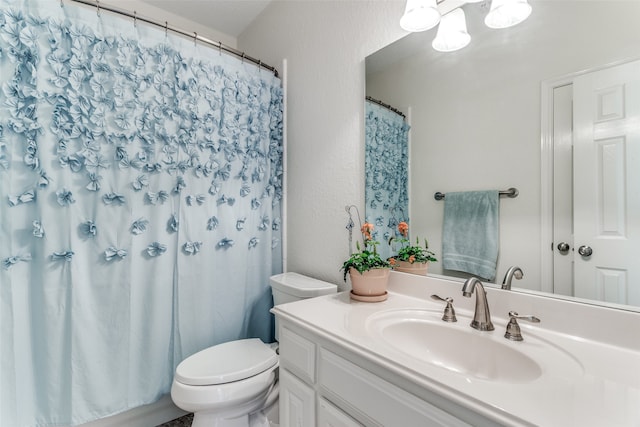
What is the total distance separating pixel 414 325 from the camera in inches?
38.8

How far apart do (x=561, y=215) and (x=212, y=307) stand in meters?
1.60

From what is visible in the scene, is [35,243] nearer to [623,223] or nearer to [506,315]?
[506,315]

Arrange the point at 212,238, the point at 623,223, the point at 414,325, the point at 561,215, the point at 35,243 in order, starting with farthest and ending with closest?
the point at 212,238 < the point at 35,243 < the point at 414,325 < the point at 561,215 < the point at 623,223

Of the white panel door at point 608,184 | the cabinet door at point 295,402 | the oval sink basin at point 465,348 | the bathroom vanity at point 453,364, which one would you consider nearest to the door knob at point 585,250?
the white panel door at point 608,184

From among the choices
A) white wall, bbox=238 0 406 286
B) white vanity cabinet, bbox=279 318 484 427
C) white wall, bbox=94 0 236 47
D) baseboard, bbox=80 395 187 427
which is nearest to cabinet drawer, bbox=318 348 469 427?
white vanity cabinet, bbox=279 318 484 427

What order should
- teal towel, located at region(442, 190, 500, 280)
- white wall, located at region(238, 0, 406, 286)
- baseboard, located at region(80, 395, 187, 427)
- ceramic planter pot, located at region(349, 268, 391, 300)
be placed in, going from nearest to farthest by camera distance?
teal towel, located at region(442, 190, 500, 280), ceramic planter pot, located at region(349, 268, 391, 300), white wall, located at region(238, 0, 406, 286), baseboard, located at region(80, 395, 187, 427)

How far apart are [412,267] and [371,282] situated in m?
0.21

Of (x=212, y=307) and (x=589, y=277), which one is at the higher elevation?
(x=589, y=277)

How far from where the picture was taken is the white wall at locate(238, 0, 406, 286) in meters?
1.41

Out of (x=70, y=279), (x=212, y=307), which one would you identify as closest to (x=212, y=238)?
(x=212, y=307)

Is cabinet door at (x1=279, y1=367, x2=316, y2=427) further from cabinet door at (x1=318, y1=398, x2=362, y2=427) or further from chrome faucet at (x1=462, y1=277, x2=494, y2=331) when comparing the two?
chrome faucet at (x1=462, y1=277, x2=494, y2=331)

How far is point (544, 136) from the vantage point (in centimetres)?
90

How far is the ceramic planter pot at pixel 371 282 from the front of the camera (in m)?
1.15

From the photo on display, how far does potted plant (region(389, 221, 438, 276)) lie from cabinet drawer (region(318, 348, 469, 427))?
547 mm
